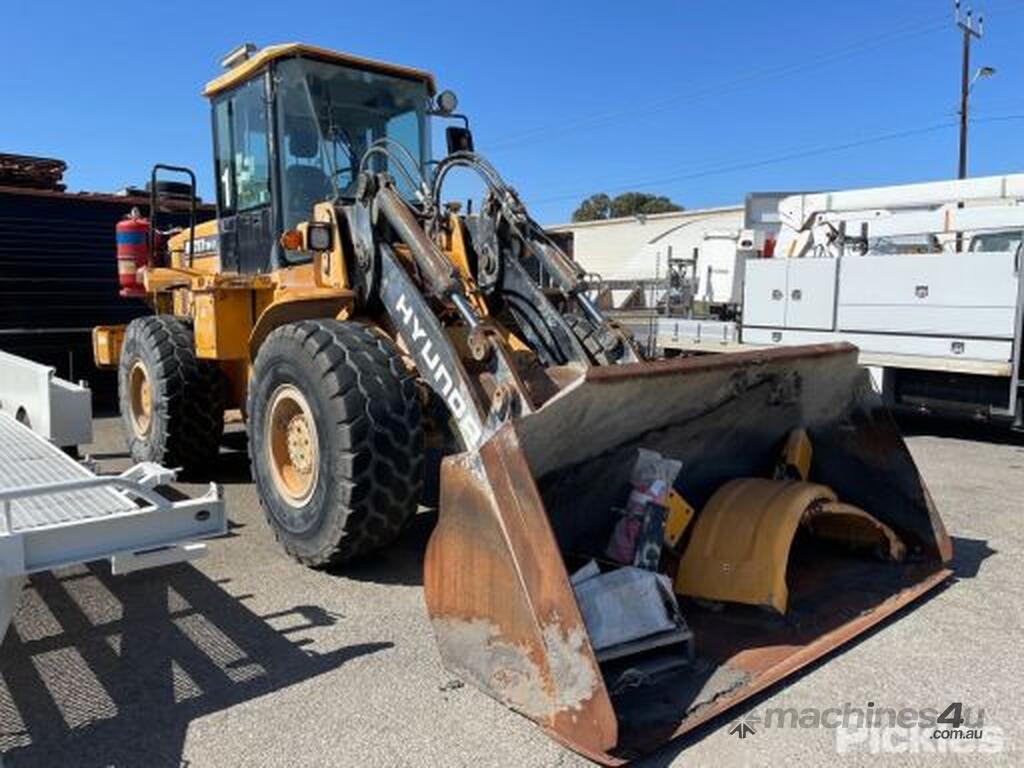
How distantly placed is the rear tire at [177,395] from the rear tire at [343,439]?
2.00 m

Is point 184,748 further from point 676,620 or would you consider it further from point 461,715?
point 676,620

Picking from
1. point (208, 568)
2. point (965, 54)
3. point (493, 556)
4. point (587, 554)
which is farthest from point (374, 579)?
point (965, 54)

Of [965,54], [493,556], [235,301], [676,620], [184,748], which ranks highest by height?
[965,54]

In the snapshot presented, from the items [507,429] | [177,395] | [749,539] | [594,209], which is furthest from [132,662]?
[594,209]

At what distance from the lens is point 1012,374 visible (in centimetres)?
855

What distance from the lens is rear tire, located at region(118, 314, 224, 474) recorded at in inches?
251

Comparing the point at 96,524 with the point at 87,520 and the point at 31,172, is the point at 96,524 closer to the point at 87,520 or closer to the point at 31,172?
the point at 87,520

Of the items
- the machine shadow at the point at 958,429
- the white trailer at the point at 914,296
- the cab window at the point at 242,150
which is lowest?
the machine shadow at the point at 958,429

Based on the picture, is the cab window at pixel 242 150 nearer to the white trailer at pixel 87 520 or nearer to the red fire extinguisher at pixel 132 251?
the red fire extinguisher at pixel 132 251

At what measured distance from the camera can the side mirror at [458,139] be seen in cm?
602

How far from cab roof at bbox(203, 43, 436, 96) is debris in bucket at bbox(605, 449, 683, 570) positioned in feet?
11.5

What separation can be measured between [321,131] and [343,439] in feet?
8.21

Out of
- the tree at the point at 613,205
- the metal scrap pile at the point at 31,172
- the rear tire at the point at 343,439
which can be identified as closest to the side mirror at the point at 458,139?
the rear tire at the point at 343,439

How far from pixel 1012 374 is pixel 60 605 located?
8225 millimetres
